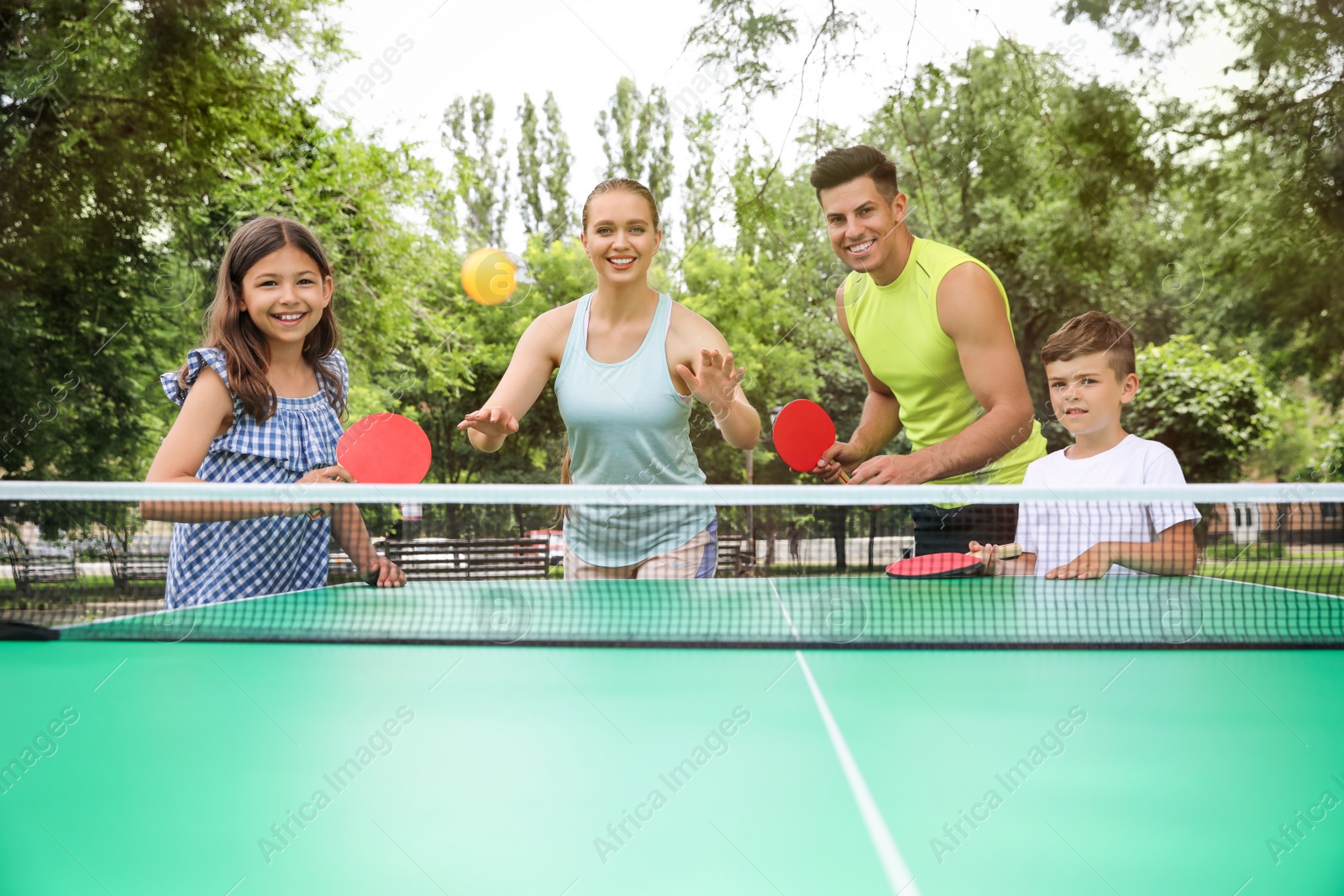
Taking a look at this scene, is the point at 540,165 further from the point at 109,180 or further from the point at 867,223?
the point at 867,223

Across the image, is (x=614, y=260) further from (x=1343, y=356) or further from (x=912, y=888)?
(x=1343, y=356)

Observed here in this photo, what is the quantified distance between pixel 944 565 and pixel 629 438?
4.01ft

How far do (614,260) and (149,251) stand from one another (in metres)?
10.3

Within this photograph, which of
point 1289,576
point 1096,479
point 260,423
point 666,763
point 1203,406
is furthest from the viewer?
point 1203,406

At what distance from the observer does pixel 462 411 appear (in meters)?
21.8

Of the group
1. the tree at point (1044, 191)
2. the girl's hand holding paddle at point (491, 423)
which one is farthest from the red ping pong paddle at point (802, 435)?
the tree at point (1044, 191)

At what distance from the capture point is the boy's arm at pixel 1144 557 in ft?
9.39

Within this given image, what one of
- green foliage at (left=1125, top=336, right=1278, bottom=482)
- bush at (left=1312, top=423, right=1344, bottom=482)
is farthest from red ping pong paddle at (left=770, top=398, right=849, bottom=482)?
green foliage at (left=1125, top=336, right=1278, bottom=482)

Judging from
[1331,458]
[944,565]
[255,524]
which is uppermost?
[255,524]

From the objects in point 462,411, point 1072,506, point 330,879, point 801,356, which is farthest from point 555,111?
point 330,879

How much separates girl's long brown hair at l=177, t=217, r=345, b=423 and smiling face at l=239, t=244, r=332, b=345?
0.02 meters

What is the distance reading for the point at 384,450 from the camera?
9.21 ft

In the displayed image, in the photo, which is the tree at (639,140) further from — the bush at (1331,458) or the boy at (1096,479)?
the boy at (1096,479)

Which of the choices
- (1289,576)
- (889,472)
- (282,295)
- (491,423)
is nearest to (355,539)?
(491,423)
